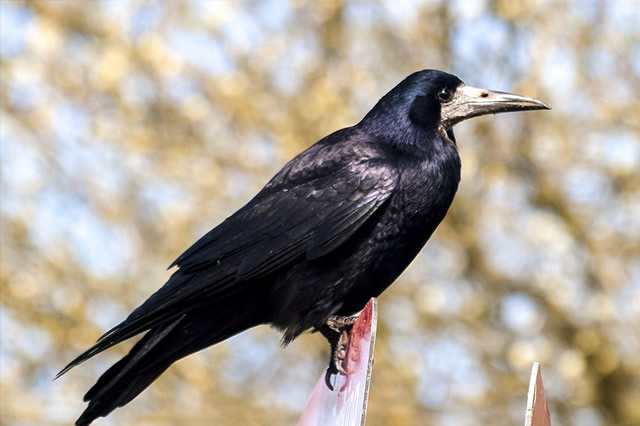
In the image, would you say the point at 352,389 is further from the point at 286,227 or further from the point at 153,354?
the point at 286,227

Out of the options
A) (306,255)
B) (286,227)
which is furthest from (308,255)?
(286,227)

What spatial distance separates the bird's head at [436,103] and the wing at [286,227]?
9.0 inches

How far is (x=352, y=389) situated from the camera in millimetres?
2797

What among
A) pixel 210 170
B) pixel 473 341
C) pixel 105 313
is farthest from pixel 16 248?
pixel 473 341

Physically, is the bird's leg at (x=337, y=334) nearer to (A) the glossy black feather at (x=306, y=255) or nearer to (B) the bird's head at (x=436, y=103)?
(A) the glossy black feather at (x=306, y=255)

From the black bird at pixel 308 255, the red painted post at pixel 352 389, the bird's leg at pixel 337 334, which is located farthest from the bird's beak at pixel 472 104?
the red painted post at pixel 352 389

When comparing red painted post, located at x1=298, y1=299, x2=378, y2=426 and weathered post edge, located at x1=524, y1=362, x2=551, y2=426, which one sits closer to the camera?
weathered post edge, located at x1=524, y1=362, x2=551, y2=426

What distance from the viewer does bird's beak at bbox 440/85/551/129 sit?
455 centimetres

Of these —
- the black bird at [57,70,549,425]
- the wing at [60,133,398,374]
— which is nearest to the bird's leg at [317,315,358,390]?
the black bird at [57,70,549,425]

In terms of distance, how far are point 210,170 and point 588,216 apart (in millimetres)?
2574

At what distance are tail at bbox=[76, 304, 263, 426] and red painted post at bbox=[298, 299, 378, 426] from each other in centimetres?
107

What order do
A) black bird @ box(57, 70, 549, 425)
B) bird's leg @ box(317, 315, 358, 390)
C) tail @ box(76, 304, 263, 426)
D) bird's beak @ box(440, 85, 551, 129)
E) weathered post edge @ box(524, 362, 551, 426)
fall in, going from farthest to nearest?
bird's beak @ box(440, 85, 551, 129) → black bird @ box(57, 70, 549, 425) → tail @ box(76, 304, 263, 426) → bird's leg @ box(317, 315, 358, 390) → weathered post edge @ box(524, 362, 551, 426)

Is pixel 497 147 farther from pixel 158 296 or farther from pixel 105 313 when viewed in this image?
pixel 158 296

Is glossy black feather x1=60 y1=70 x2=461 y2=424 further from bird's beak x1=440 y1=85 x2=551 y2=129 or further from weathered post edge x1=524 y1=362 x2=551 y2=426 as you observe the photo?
weathered post edge x1=524 y1=362 x2=551 y2=426
